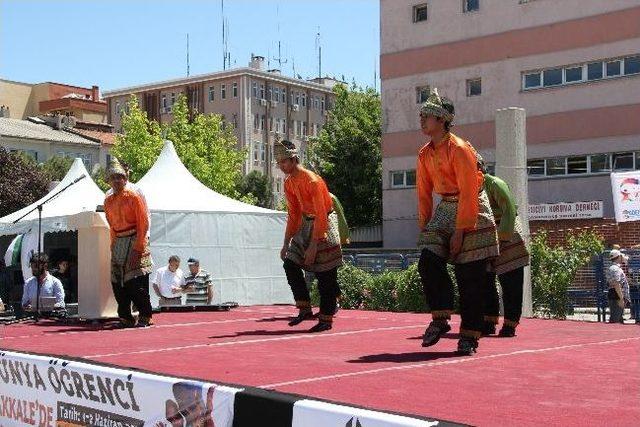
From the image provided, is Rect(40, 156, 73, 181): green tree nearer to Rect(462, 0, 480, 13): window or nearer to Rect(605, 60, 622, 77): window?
Rect(462, 0, 480, 13): window

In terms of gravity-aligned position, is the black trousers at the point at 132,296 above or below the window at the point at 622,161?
below

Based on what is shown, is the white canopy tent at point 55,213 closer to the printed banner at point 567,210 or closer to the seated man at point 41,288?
the seated man at point 41,288

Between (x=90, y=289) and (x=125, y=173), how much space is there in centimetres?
177

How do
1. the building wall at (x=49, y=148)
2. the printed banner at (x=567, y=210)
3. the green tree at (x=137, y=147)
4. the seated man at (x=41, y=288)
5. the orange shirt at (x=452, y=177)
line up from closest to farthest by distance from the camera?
the orange shirt at (x=452, y=177), the seated man at (x=41, y=288), the printed banner at (x=567, y=210), the green tree at (x=137, y=147), the building wall at (x=49, y=148)

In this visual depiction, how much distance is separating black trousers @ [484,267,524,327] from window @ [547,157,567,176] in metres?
29.4

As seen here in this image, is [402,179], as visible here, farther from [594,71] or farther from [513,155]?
[513,155]

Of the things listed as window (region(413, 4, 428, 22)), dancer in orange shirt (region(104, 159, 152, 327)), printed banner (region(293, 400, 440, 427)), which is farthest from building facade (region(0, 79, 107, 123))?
printed banner (region(293, 400, 440, 427))

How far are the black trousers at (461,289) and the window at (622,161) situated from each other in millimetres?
30149

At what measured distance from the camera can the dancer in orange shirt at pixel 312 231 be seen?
9078 millimetres

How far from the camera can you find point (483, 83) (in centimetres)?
3928

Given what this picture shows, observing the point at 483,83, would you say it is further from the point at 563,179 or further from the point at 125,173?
the point at 125,173

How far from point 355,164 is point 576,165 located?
18466 mm

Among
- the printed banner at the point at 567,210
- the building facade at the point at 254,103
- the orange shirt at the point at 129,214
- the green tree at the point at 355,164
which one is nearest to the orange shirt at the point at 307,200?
the orange shirt at the point at 129,214

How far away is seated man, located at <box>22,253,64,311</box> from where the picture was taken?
1258 centimetres
